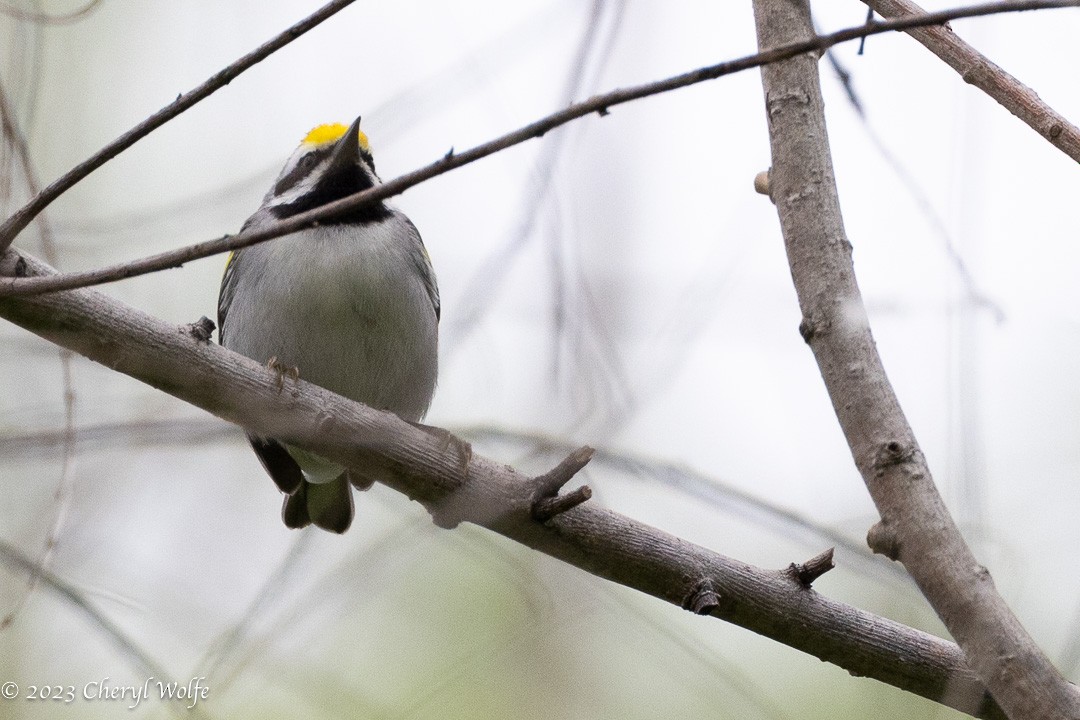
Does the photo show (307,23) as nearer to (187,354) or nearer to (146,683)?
(187,354)

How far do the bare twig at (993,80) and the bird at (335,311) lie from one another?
2.06m

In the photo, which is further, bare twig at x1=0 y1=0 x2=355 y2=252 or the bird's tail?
the bird's tail

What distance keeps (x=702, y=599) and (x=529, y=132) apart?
1280 mm

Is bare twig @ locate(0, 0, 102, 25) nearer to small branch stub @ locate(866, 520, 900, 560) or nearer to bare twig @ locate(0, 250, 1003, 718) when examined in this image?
bare twig @ locate(0, 250, 1003, 718)

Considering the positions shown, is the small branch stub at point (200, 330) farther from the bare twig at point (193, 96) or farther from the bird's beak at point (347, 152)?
the bird's beak at point (347, 152)

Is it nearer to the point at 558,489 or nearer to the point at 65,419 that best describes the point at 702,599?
the point at 558,489

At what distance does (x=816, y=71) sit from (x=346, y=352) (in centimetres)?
200

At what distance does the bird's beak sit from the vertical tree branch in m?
1.83

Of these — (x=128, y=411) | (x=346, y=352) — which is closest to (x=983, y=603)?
(x=128, y=411)

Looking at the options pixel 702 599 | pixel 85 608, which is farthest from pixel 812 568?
pixel 85 608

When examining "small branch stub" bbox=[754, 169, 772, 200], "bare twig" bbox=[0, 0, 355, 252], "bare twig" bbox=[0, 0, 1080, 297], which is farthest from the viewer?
"small branch stub" bbox=[754, 169, 772, 200]

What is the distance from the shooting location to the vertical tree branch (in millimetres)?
1739

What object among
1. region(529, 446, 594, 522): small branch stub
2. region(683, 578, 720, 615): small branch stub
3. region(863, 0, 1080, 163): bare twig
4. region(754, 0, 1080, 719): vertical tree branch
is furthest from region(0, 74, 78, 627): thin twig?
region(863, 0, 1080, 163): bare twig

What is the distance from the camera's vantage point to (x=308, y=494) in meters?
4.33
